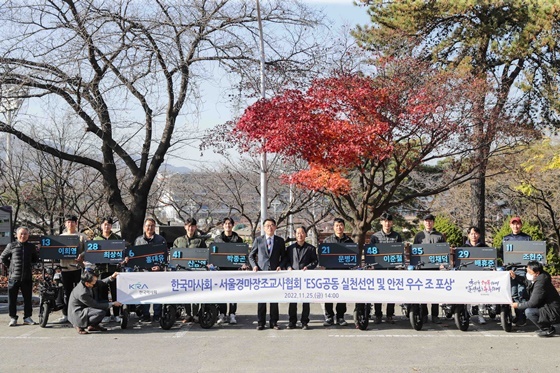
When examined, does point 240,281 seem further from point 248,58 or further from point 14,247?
point 248,58

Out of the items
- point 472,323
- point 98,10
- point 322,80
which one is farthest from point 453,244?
point 98,10

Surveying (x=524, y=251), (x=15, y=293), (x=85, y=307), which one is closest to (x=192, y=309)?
(x=85, y=307)

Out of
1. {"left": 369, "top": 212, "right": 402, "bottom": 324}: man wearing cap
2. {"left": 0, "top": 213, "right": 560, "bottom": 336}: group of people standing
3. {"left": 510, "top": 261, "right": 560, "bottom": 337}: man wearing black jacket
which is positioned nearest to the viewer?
{"left": 510, "top": 261, "right": 560, "bottom": 337}: man wearing black jacket

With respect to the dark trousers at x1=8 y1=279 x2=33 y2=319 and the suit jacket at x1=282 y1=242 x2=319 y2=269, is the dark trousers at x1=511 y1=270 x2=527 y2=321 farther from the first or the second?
the dark trousers at x1=8 y1=279 x2=33 y2=319

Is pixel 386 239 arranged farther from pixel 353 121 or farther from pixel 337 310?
pixel 353 121

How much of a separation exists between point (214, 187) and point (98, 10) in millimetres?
17204

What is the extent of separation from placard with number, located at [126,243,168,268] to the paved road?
3.37ft

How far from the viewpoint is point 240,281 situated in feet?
37.2

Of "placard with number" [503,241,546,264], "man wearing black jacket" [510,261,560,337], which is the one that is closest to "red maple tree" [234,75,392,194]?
"placard with number" [503,241,546,264]

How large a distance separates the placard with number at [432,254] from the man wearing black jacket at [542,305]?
53.8 inches

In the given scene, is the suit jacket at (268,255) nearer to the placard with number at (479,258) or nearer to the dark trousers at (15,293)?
the placard with number at (479,258)

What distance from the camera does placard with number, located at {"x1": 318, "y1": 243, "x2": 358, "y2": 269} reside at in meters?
11.7

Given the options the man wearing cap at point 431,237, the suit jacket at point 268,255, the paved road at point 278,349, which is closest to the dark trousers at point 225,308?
the paved road at point 278,349

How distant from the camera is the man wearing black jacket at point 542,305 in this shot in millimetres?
10430
